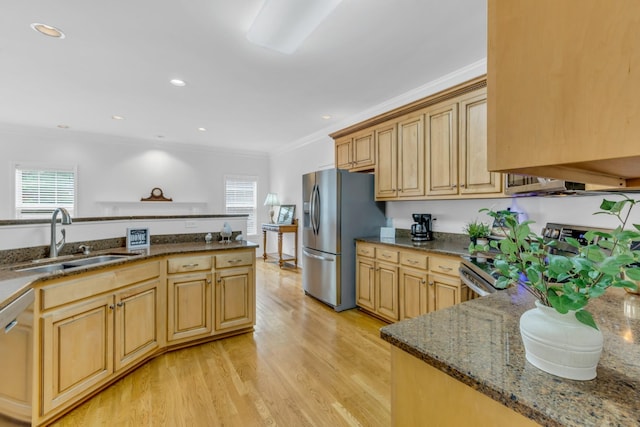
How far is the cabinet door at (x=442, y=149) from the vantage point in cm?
278

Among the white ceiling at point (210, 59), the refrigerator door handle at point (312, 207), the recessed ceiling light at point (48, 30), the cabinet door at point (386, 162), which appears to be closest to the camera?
the white ceiling at point (210, 59)

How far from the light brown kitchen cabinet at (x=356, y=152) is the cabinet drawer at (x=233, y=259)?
6.24 ft

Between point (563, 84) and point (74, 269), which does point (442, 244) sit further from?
point (74, 269)

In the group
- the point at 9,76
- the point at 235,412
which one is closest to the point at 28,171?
the point at 9,76

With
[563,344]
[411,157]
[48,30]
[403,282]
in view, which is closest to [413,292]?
[403,282]

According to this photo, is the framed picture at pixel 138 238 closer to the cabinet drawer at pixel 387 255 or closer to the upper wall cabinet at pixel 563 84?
the cabinet drawer at pixel 387 255

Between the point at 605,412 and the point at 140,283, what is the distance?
2.56 metres

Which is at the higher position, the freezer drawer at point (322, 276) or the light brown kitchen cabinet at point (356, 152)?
the light brown kitchen cabinet at point (356, 152)

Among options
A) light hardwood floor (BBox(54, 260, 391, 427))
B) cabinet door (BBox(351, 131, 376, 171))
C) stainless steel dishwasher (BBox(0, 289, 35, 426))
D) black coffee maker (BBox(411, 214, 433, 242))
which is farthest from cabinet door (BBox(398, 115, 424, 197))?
stainless steel dishwasher (BBox(0, 289, 35, 426))

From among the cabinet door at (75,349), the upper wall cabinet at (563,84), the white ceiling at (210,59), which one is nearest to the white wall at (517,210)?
the white ceiling at (210,59)

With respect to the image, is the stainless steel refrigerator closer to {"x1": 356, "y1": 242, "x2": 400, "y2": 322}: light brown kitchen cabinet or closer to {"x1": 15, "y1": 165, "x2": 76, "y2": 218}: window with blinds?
{"x1": 356, "y1": 242, "x2": 400, "y2": 322}: light brown kitchen cabinet

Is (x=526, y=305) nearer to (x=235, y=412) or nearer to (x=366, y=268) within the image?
(x=235, y=412)

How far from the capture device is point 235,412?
1.81 m

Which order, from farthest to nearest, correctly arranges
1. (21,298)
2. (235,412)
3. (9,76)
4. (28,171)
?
(28,171) < (9,76) < (235,412) < (21,298)
